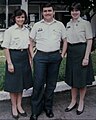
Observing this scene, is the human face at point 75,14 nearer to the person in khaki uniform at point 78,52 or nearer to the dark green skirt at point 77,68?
the person in khaki uniform at point 78,52

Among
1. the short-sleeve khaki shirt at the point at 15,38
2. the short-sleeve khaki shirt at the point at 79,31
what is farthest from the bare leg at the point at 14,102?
the short-sleeve khaki shirt at the point at 79,31

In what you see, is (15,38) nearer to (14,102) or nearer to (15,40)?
(15,40)

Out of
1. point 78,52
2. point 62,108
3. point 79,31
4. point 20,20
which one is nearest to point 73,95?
point 62,108

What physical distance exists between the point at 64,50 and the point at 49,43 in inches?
14.0

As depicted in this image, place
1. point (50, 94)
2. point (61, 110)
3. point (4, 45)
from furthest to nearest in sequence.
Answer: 1. point (61, 110)
2. point (50, 94)
3. point (4, 45)

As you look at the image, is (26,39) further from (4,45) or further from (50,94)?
(50,94)

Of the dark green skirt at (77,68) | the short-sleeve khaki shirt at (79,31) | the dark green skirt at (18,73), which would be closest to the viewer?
the dark green skirt at (18,73)

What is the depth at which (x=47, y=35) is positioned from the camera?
5.14 metres

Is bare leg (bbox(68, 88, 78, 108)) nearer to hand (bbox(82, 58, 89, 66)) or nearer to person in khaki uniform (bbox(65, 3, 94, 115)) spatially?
person in khaki uniform (bbox(65, 3, 94, 115))

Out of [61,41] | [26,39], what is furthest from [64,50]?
[26,39]

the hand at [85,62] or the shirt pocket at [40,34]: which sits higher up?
the shirt pocket at [40,34]

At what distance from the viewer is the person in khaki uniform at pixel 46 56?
5.16m

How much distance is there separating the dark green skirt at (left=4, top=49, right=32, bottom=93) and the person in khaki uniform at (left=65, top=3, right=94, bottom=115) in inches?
30.0

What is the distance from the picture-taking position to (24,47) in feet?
17.1
